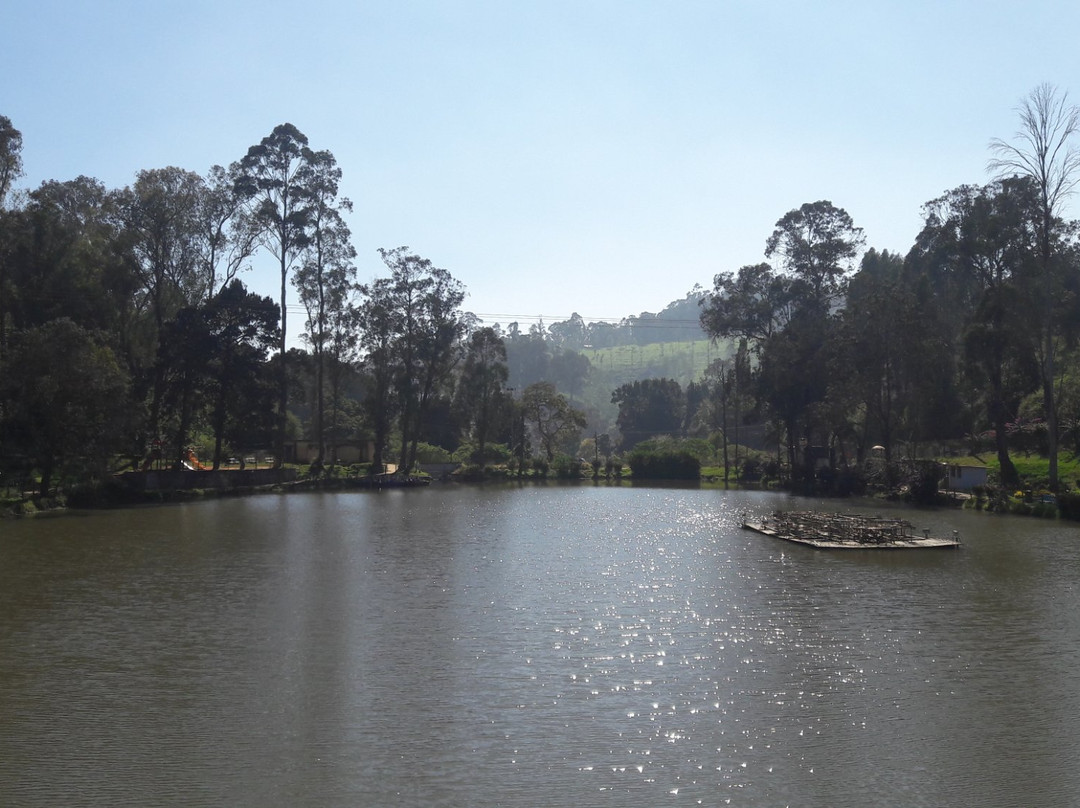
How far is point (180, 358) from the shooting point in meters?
51.1

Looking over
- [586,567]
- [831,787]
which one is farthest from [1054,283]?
[831,787]

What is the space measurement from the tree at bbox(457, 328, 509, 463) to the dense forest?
18 centimetres

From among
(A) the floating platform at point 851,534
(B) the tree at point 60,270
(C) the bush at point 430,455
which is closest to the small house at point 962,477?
(A) the floating platform at point 851,534

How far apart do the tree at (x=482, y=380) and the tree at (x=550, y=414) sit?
3.28 metres

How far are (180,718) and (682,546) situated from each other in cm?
1919

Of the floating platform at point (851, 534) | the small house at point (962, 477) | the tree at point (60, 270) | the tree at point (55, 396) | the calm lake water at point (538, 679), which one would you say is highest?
the tree at point (60, 270)

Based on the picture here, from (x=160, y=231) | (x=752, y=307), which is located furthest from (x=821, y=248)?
(x=160, y=231)

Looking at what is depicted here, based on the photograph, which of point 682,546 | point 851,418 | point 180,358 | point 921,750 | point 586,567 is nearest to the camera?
point 921,750

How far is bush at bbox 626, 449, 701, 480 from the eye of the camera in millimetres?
75250

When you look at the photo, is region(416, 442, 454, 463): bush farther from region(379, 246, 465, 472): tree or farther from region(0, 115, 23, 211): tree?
region(0, 115, 23, 211): tree

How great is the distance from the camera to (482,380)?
7694 centimetres

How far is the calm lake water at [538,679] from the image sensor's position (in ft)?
30.1

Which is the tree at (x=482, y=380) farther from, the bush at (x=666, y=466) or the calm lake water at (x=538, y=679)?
the calm lake water at (x=538, y=679)

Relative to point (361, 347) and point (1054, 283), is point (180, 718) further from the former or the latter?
point (361, 347)
